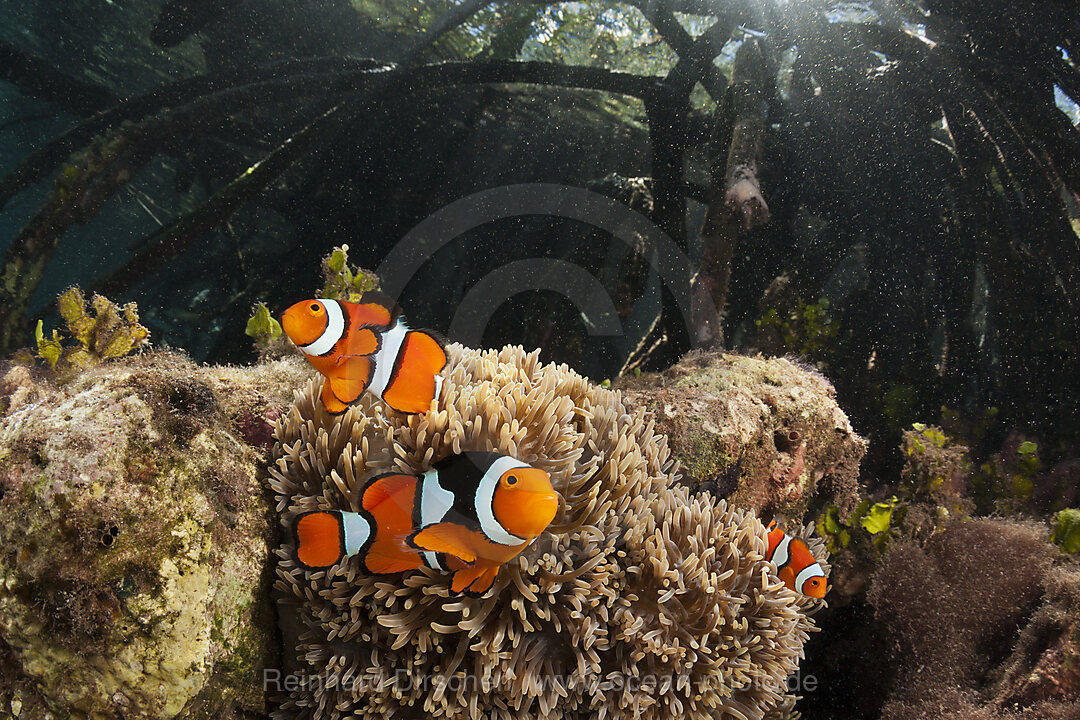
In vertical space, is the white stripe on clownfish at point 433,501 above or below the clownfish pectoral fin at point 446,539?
above

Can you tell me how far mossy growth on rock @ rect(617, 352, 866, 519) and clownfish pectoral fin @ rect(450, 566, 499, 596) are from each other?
4.12 ft

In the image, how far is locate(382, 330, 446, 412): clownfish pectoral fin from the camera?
1157 mm

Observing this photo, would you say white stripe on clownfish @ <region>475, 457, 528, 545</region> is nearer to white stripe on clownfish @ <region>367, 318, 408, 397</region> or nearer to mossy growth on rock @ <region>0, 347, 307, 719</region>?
white stripe on clownfish @ <region>367, 318, 408, 397</region>

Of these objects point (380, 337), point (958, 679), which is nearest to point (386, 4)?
point (380, 337)

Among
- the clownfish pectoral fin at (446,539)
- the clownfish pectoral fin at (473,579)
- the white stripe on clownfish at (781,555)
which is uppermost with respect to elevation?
the white stripe on clownfish at (781,555)

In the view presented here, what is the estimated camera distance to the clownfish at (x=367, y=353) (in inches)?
43.3

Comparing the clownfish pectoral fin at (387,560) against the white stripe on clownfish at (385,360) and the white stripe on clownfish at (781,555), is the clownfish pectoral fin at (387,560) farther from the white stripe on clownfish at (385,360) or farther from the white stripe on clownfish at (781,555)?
the white stripe on clownfish at (781,555)

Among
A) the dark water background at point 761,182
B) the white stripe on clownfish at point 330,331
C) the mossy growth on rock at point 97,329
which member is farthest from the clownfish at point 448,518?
the dark water background at point 761,182

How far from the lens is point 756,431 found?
90.0 inches

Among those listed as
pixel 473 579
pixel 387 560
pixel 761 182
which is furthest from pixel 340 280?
pixel 761 182

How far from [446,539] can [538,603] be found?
550 mm

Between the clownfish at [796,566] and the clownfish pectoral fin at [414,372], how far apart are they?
1.30 meters

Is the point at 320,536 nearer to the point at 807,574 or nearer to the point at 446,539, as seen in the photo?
the point at 446,539

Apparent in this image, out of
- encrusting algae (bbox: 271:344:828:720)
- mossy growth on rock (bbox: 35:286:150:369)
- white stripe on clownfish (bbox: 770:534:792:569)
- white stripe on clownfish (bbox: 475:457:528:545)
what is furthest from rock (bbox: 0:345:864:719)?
mossy growth on rock (bbox: 35:286:150:369)
